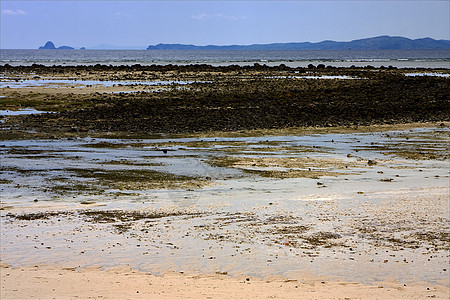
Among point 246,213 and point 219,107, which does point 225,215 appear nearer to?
point 246,213

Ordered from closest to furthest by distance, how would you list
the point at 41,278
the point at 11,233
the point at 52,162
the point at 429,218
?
the point at 41,278 → the point at 11,233 → the point at 429,218 → the point at 52,162

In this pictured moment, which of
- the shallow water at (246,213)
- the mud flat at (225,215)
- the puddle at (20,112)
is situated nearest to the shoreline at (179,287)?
the mud flat at (225,215)

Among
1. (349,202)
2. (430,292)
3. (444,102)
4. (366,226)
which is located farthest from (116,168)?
(444,102)

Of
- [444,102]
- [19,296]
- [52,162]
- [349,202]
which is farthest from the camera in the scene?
[444,102]

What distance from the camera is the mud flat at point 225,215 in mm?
7293

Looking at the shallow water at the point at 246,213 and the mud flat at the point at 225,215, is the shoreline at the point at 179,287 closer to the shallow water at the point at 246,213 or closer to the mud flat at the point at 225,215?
the mud flat at the point at 225,215

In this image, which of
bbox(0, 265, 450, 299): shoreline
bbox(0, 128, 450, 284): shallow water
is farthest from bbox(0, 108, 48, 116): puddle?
bbox(0, 265, 450, 299): shoreline

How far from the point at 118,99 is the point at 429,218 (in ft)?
73.5

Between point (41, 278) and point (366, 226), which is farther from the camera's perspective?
point (366, 226)

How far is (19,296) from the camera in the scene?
660 centimetres

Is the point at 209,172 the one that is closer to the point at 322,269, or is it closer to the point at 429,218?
the point at 429,218

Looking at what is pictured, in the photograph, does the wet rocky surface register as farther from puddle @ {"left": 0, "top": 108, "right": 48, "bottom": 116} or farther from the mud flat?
the mud flat

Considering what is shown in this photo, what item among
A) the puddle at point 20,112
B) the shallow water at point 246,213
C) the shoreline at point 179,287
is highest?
the puddle at point 20,112

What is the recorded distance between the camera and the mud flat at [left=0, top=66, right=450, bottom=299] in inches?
287
